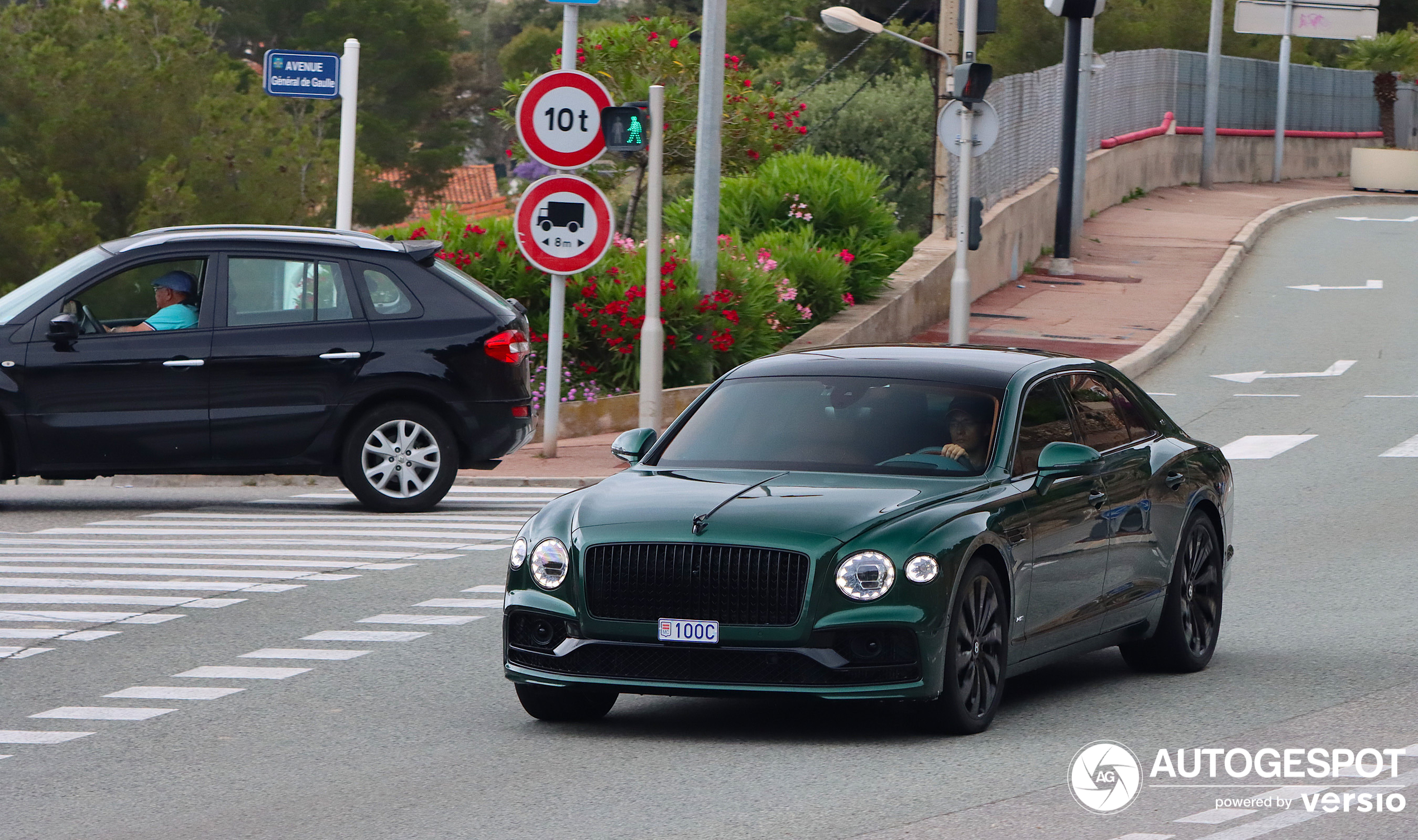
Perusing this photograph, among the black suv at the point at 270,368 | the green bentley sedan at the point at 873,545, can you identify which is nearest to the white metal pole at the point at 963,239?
the black suv at the point at 270,368

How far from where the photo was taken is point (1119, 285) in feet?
103

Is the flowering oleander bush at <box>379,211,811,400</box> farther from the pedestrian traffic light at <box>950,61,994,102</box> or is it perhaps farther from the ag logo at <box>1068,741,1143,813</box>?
the ag logo at <box>1068,741,1143,813</box>

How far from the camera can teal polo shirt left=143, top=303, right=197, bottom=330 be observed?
1441 centimetres

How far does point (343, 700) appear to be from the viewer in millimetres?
8664

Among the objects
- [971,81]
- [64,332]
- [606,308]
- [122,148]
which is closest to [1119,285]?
[971,81]

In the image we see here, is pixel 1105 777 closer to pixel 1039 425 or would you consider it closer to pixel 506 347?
pixel 1039 425

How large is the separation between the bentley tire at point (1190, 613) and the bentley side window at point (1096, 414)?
58 centimetres

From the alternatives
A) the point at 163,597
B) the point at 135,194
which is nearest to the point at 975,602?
the point at 163,597

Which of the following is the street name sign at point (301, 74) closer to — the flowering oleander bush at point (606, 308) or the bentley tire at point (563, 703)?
the flowering oleander bush at point (606, 308)

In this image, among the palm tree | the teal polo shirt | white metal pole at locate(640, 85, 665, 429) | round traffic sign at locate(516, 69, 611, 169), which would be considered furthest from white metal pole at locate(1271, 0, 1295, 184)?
the teal polo shirt

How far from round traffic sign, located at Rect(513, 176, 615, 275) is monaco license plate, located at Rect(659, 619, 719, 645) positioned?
10.2 m

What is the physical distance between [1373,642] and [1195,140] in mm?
41806

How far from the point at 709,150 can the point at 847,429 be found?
12529 mm

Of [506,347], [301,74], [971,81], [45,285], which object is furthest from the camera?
[971,81]
